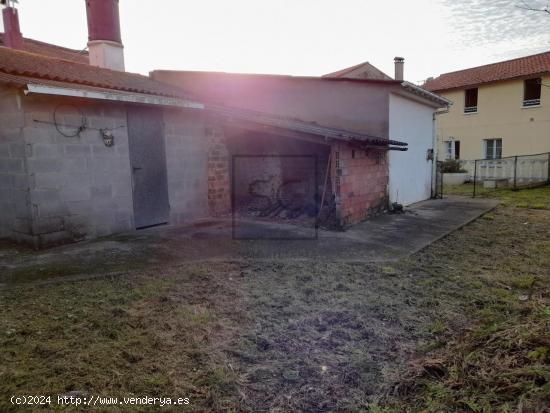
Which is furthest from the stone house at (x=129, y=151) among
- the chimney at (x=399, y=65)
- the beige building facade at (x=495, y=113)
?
the beige building facade at (x=495, y=113)

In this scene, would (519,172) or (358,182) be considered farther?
(519,172)

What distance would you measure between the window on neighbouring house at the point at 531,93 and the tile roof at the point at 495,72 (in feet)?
2.66

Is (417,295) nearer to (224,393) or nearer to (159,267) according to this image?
(224,393)

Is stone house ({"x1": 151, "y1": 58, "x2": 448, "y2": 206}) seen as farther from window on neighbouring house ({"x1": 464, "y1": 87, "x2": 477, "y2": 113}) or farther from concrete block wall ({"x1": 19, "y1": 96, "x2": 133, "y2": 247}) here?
window on neighbouring house ({"x1": 464, "y1": 87, "x2": 477, "y2": 113})

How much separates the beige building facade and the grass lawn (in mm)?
19440

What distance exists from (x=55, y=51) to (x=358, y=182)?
13.1 meters

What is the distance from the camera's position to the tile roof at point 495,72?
21.2 meters

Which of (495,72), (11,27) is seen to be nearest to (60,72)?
(11,27)

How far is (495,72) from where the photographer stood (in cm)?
2316

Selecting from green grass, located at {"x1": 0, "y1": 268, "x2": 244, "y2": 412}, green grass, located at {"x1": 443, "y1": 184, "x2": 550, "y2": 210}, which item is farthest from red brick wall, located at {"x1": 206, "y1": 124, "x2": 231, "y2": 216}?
green grass, located at {"x1": 443, "y1": 184, "x2": 550, "y2": 210}

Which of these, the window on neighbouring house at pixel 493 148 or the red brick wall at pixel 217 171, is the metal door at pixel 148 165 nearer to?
the red brick wall at pixel 217 171

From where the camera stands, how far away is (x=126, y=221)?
8.07m

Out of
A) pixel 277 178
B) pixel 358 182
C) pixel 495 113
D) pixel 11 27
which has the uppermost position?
pixel 11 27

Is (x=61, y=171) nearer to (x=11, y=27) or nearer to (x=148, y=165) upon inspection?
→ (x=148, y=165)
